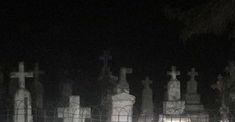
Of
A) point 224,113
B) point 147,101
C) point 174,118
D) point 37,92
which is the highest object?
point 37,92

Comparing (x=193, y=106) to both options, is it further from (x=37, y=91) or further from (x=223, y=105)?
(x=37, y=91)

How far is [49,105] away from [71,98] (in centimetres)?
296

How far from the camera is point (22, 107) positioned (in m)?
9.31

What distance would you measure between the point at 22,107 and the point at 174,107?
3.39 metres

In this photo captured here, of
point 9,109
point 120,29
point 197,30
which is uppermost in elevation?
point 120,29

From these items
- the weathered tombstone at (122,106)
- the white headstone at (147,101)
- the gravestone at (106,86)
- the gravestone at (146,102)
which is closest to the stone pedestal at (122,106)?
the weathered tombstone at (122,106)

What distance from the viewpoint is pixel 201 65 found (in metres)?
17.2

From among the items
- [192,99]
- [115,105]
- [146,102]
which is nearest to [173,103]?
[146,102]

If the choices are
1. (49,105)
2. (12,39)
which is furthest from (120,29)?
(49,105)

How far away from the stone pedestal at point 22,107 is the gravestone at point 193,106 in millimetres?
3452

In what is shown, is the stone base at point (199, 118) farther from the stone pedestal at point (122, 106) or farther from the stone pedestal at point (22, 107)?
the stone pedestal at point (22, 107)

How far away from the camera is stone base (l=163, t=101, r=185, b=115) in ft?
35.1

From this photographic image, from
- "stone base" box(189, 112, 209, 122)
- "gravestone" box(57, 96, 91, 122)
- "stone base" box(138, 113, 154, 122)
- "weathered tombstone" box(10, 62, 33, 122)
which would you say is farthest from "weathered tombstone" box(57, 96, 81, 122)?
"stone base" box(189, 112, 209, 122)

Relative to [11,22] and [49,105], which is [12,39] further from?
[49,105]
